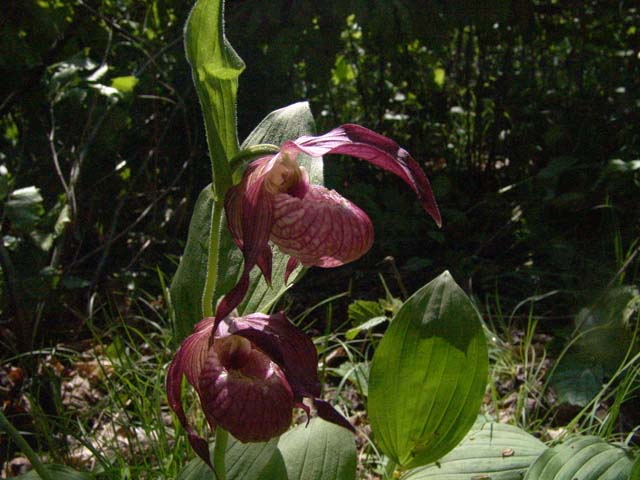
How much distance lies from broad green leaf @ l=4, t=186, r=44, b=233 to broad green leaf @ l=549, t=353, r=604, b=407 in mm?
1404

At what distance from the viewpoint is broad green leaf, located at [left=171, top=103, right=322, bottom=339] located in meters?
0.94

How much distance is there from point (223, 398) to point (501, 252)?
1.75 m

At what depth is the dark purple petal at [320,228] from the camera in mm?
703

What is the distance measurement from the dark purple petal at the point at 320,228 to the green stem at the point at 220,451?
12.4 inches

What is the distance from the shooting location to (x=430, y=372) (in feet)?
3.25

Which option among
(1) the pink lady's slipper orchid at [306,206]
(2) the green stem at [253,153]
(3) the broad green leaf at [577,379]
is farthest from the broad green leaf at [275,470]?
(3) the broad green leaf at [577,379]

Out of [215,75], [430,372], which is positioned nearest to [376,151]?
[215,75]

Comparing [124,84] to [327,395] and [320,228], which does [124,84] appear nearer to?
[327,395]

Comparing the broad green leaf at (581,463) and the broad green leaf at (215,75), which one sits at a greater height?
the broad green leaf at (215,75)

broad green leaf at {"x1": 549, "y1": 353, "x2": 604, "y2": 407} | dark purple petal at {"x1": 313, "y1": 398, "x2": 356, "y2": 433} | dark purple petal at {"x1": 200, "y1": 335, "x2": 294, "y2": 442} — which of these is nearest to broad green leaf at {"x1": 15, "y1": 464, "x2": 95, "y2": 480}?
dark purple petal at {"x1": 200, "y1": 335, "x2": 294, "y2": 442}

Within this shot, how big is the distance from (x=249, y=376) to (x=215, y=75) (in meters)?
0.38

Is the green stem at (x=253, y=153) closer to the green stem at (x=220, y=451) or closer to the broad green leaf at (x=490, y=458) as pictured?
the green stem at (x=220, y=451)

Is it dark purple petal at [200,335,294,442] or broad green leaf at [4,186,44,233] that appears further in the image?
broad green leaf at [4,186,44,233]

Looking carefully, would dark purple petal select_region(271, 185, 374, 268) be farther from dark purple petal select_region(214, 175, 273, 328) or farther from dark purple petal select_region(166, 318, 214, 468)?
dark purple petal select_region(166, 318, 214, 468)
